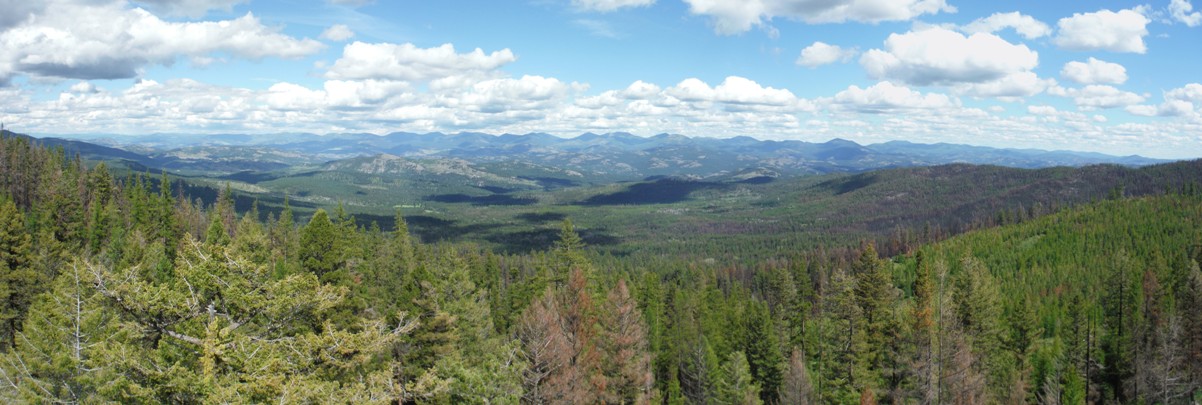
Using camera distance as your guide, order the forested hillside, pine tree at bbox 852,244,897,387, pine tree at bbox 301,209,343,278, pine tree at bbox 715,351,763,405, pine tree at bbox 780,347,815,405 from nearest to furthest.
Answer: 1. the forested hillside
2. pine tree at bbox 301,209,343,278
3. pine tree at bbox 852,244,897,387
4. pine tree at bbox 780,347,815,405
5. pine tree at bbox 715,351,763,405

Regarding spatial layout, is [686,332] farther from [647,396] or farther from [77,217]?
[77,217]

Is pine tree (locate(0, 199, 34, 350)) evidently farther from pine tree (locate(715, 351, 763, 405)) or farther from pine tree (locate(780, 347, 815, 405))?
pine tree (locate(780, 347, 815, 405))

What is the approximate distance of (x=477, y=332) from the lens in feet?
127

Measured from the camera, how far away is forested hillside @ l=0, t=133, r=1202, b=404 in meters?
16.6

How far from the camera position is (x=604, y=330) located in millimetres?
42281

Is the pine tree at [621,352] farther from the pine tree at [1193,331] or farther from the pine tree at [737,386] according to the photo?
the pine tree at [1193,331]

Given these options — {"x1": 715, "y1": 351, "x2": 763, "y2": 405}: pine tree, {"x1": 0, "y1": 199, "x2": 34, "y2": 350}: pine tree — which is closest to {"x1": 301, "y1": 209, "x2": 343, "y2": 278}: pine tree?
{"x1": 0, "y1": 199, "x2": 34, "y2": 350}: pine tree

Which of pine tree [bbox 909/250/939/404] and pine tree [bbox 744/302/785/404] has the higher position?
pine tree [bbox 909/250/939/404]

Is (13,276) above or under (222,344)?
under

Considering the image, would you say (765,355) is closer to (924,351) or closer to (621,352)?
(924,351)

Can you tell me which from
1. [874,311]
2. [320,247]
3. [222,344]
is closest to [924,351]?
[874,311]

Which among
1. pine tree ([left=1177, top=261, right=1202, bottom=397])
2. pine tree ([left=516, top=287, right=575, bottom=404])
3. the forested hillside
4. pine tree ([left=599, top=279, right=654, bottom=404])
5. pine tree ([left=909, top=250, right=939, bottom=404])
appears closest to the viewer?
the forested hillside

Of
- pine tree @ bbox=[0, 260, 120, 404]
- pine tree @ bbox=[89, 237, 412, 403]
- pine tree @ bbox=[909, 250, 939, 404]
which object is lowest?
pine tree @ bbox=[909, 250, 939, 404]

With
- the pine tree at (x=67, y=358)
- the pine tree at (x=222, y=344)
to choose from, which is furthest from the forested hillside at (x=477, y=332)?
the pine tree at (x=67, y=358)
